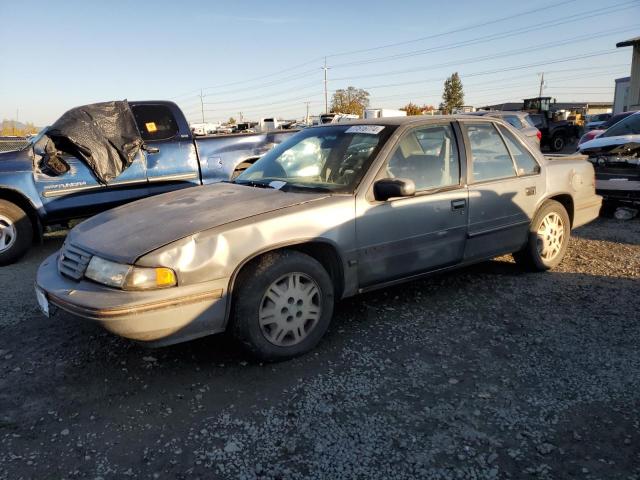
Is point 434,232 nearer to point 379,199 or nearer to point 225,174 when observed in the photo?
point 379,199

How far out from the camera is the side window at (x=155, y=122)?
21.4 feet

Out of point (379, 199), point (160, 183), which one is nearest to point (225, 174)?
point (160, 183)

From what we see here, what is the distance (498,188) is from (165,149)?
14.3ft

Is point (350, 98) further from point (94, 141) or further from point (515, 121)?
point (94, 141)

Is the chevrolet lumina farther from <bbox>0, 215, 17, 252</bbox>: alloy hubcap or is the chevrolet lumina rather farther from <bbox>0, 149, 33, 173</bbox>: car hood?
<bbox>0, 149, 33, 173</bbox>: car hood

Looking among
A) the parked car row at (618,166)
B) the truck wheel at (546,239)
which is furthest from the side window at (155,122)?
the parked car row at (618,166)

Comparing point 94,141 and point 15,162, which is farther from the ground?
point 94,141

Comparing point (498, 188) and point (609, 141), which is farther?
point (609, 141)

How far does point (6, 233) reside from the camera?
5.72 meters

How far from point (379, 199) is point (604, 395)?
1.82 m

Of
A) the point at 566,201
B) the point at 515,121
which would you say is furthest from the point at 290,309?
the point at 515,121

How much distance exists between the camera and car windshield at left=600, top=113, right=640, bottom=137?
777 centimetres

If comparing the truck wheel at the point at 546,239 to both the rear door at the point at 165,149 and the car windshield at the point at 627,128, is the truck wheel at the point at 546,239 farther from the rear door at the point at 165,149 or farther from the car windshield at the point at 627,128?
the rear door at the point at 165,149

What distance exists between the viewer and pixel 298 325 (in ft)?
10.4
